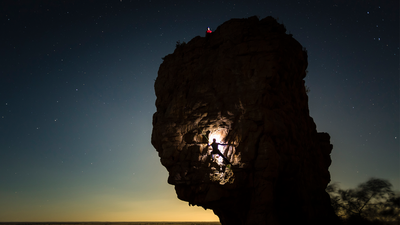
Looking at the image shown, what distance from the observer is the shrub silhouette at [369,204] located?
845 inches

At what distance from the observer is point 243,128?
690 inches

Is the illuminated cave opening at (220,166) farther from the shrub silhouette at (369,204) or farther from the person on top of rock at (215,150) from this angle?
the shrub silhouette at (369,204)

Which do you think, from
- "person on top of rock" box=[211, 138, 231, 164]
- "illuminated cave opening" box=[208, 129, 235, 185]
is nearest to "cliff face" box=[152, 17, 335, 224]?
"illuminated cave opening" box=[208, 129, 235, 185]

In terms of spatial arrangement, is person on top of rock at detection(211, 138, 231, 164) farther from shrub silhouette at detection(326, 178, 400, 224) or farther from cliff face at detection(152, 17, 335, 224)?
shrub silhouette at detection(326, 178, 400, 224)

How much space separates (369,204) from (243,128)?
47.7 feet

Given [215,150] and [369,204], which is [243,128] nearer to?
[215,150]

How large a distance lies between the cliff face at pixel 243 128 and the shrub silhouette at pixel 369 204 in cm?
228

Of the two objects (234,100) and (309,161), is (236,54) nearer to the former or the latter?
(234,100)

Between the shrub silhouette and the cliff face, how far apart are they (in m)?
2.28

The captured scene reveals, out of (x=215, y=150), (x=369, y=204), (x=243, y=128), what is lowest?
(x=369, y=204)

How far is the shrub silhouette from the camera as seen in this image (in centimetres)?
2147

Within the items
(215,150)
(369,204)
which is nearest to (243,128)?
(215,150)

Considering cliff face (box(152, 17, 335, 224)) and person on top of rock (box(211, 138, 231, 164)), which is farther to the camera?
person on top of rock (box(211, 138, 231, 164))

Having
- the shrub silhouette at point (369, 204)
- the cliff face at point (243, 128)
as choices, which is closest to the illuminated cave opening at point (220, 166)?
the cliff face at point (243, 128)
